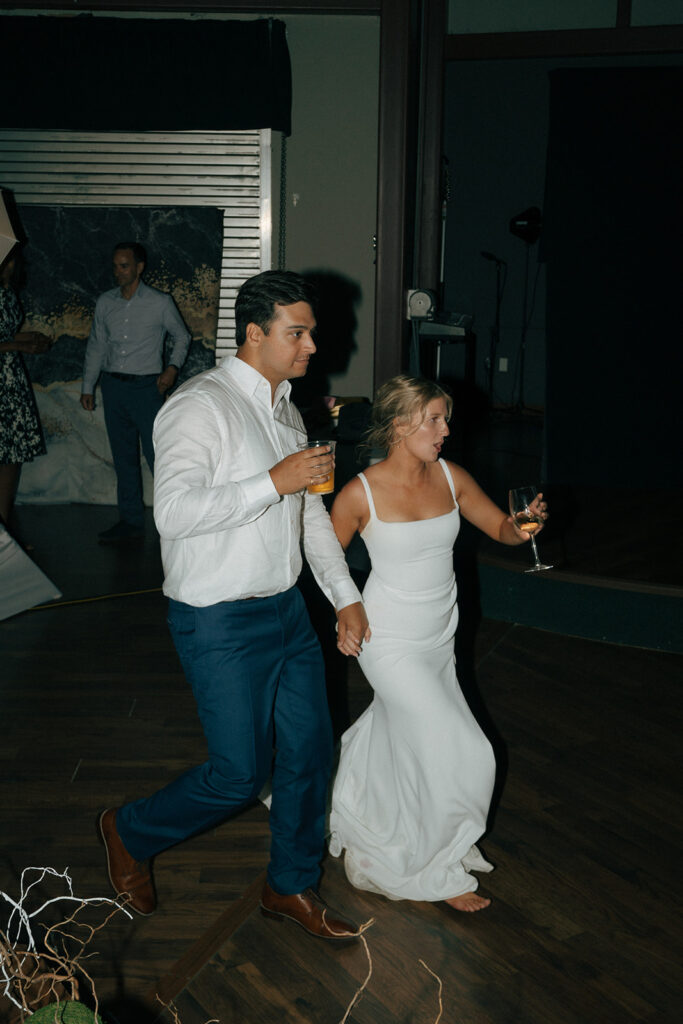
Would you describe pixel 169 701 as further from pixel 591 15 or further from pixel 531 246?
pixel 531 246

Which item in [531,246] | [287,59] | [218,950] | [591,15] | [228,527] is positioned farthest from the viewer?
[531,246]

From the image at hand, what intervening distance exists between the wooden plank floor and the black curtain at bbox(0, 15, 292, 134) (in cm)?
396

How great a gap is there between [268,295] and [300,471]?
47 centimetres

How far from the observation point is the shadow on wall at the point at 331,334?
6648 mm

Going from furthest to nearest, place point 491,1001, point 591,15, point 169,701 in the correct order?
point 591,15 → point 169,701 → point 491,1001

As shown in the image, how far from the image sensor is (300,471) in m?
1.86

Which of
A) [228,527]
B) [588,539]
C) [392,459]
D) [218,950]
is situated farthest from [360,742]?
[588,539]

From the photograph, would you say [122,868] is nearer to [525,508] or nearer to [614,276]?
[525,508]

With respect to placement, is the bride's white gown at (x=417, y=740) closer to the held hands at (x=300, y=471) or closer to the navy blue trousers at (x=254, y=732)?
the navy blue trousers at (x=254, y=732)

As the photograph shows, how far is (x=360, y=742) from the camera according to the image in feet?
8.43

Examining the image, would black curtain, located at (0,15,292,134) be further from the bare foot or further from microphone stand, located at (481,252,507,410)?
the bare foot

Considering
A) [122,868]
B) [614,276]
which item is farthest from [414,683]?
[614,276]

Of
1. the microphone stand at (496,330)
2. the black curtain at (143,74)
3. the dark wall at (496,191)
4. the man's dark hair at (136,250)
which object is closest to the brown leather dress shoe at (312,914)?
the man's dark hair at (136,250)

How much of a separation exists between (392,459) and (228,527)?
751mm
